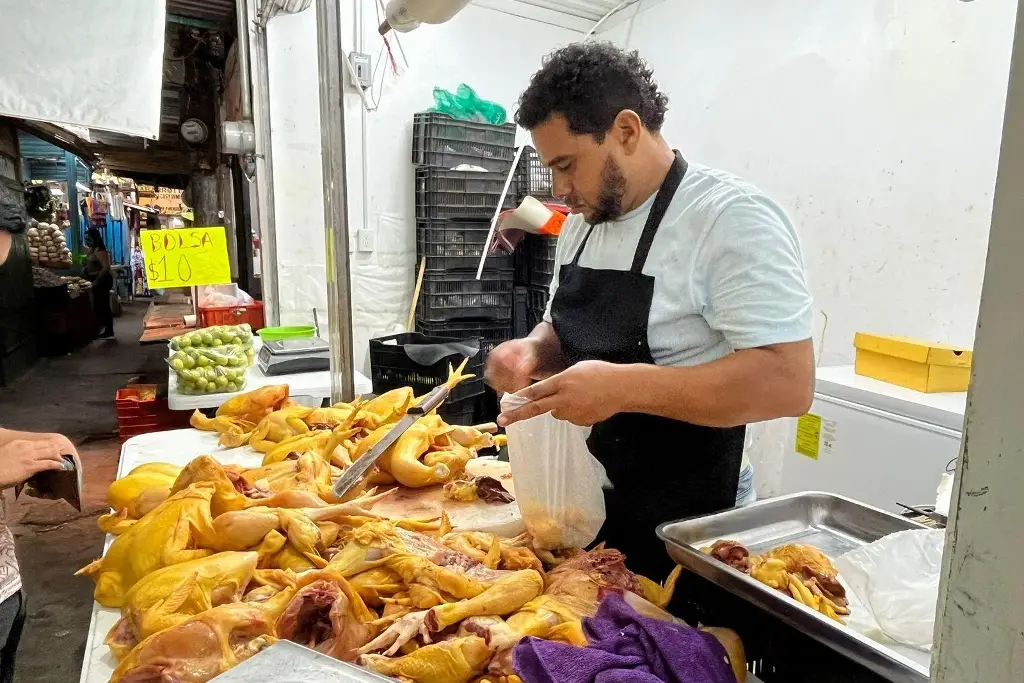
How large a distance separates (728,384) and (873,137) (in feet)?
10.2

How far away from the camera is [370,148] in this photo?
5.14 meters

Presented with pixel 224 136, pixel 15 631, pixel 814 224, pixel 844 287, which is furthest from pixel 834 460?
pixel 224 136

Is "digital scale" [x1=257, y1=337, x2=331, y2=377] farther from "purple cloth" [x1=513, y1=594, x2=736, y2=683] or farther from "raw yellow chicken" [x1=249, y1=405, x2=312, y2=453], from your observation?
"purple cloth" [x1=513, y1=594, x2=736, y2=683]

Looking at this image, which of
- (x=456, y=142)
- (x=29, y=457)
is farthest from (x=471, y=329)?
(x=29, y=457)

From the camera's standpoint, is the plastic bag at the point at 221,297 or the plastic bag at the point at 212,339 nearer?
the plastic bag at the point at 212,339

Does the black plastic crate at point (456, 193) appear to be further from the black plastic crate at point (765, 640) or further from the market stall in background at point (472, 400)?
the black plastic crate at point (765, 640)

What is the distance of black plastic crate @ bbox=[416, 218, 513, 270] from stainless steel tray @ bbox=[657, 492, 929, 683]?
3.83 m

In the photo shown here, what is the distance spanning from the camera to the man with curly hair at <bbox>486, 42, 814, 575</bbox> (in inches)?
55.7

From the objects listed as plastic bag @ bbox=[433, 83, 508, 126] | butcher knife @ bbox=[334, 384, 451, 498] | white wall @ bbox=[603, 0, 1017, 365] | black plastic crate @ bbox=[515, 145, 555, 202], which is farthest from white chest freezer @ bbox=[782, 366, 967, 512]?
plastic bag @ bbox=[433, 83, 508, 126]

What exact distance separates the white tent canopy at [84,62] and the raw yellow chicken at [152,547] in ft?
7.41

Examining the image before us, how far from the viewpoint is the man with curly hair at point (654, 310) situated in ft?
4.64

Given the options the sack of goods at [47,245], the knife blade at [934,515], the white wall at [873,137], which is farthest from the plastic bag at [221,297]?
the sack of goods at [47,245]

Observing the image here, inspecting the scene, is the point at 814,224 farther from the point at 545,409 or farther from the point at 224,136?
the point at 224,136

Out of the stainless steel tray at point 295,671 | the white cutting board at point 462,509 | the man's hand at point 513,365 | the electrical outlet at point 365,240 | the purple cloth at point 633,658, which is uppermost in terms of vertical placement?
the electrical outlet at point 365,240
